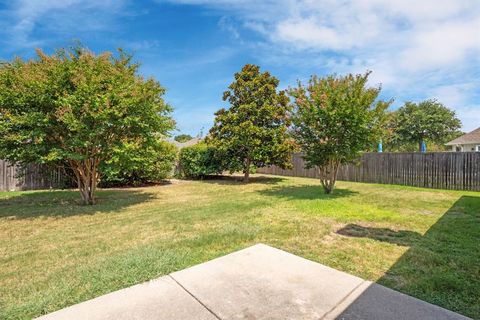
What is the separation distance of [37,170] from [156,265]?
11.4 m

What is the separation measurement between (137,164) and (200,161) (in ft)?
26.1

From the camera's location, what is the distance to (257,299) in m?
2.34

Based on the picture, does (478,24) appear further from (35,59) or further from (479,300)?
(35,59)

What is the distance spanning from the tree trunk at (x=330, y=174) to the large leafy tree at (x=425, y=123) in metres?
22.7

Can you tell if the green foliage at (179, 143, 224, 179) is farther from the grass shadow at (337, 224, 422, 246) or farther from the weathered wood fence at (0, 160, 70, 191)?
the grass shadow at (337, 224, 422, 246)

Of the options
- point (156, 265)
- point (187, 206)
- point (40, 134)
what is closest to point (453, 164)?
point (187, 206)

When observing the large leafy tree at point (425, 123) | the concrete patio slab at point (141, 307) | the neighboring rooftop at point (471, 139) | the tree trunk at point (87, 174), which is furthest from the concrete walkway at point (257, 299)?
the large leafy tree at point (425, 123)

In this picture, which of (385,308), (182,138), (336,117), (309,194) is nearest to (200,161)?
(309,194)

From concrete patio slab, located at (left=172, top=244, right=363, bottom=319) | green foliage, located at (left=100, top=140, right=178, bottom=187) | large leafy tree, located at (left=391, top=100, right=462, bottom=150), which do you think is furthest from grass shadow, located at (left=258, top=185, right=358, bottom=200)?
large leafy tree, located at (left=391, top=100, right=462, bottom=150)

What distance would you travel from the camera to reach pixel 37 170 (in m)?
11.1

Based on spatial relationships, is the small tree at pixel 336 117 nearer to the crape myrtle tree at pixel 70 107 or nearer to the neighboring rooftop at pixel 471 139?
the crape myrtle tree at pixel 70 107

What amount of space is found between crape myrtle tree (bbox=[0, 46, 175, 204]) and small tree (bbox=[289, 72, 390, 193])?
Answer: 5.13 meters

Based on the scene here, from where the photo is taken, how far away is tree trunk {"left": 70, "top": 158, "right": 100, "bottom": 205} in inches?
300

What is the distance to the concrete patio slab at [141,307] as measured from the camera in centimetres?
210
